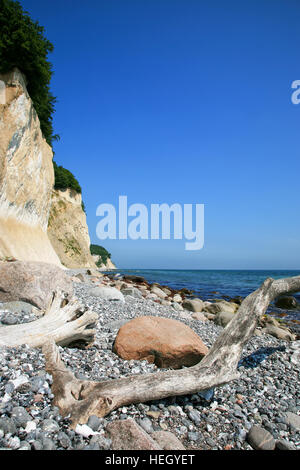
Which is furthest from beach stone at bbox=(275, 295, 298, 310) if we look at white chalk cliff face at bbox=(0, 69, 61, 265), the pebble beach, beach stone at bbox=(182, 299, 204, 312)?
white chalk cliff face at bbox=(0, 69, 61, 265)

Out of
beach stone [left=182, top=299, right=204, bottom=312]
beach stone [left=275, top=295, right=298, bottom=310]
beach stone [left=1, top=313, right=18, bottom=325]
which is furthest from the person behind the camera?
beach stone [left=275, top=295, right=298, bottom=310]

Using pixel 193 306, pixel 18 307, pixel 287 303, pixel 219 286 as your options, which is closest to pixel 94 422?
pixel 18 307

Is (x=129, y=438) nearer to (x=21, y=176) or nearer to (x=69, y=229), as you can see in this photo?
(x=21, y=176)

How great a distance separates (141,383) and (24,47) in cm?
1988

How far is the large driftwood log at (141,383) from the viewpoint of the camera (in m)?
2.46

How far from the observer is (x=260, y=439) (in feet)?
8.46

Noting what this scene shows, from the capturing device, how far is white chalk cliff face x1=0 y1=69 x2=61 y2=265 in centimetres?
1664

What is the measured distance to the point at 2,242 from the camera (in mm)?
16656

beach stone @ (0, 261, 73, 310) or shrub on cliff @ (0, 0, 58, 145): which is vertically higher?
shrub on cliff @ (0, 0, 58, 145)

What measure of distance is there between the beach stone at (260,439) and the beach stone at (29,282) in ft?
14.6

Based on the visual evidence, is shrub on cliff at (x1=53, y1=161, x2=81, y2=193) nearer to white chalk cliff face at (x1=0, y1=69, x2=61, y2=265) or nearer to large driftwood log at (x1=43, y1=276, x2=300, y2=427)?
white chalk cliff face at (x1=0, y1=69, x2=61, y2=265)

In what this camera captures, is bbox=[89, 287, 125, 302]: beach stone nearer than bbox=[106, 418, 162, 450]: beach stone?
No

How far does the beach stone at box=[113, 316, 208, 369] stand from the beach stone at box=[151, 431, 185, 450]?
1633 millimetres

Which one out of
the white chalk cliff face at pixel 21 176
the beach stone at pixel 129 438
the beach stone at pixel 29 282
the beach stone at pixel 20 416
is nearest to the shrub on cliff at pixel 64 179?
the white chalk cliff face at pixel 21 176
